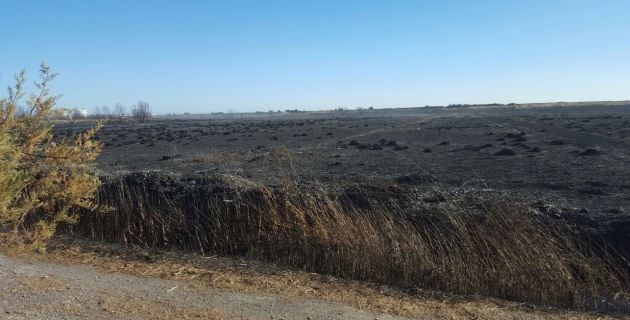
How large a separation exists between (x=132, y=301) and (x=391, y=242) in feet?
13.4

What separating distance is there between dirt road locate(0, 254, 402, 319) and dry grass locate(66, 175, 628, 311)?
6.92ft

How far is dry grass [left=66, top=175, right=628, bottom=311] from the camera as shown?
7738mm

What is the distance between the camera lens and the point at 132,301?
5809 mm

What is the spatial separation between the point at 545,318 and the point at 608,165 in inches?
587

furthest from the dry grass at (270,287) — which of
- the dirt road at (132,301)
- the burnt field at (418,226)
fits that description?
the burnt field at (418,226)

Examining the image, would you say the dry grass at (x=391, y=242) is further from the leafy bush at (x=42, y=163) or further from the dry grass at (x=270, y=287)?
the leafy bush at (x=42, y=163)

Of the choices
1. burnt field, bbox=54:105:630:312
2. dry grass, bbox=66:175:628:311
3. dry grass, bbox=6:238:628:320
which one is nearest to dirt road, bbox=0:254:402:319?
dry grass, bbox=6:238:628:320

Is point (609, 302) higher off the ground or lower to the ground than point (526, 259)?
lower

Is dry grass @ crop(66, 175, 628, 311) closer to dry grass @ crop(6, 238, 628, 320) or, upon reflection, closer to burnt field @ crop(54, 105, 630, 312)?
burnt field @ crop(54, 105, 630, 312)

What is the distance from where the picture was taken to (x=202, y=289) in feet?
21.0

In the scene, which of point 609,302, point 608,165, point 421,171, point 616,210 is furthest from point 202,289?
point 608,165

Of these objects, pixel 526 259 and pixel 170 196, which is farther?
pixel 170 196

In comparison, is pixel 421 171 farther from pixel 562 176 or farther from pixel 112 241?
pixel 112 241

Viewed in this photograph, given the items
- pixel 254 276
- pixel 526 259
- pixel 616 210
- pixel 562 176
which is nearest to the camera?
pixel 254 276
